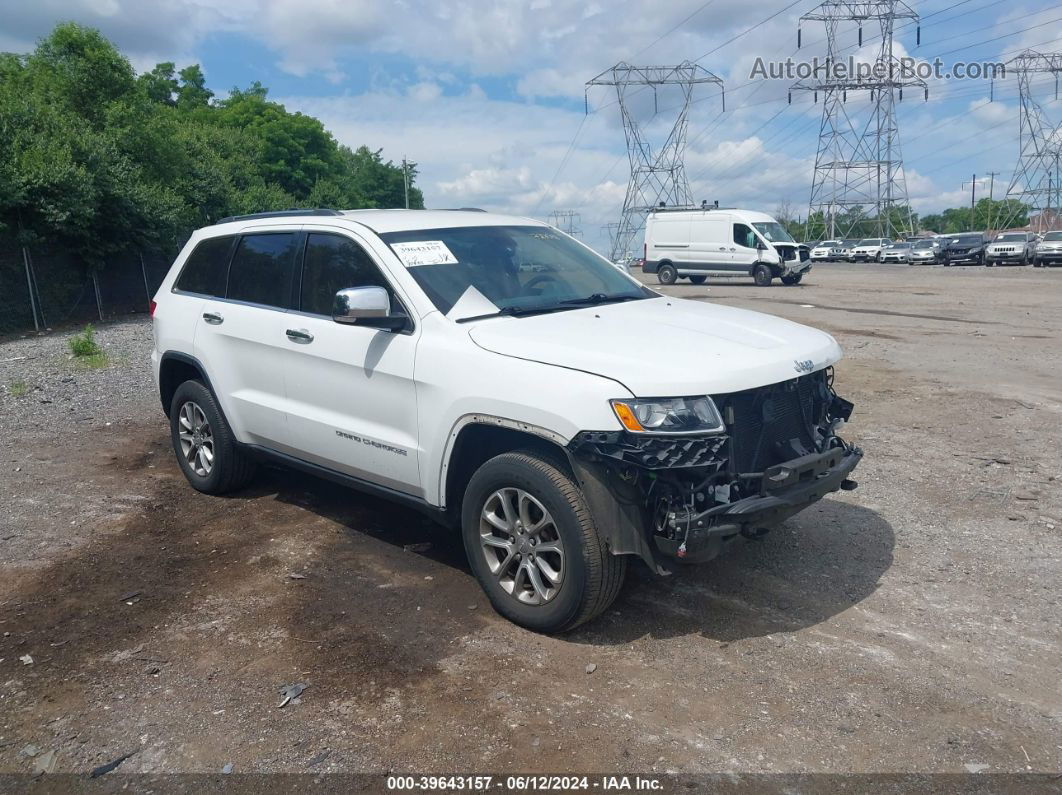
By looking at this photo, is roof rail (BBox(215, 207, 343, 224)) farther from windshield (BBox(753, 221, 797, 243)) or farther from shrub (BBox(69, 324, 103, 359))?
windshield (BBox(753, 221, 797, 243))

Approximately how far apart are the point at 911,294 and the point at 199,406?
21843 millimetres

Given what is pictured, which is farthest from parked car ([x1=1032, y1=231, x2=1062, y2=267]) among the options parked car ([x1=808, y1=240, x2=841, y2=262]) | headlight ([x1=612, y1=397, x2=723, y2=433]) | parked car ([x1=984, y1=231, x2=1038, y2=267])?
headlight ([x1=612, y1=397, x2=723, y2=433])

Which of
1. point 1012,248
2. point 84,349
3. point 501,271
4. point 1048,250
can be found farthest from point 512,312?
point 1012,248

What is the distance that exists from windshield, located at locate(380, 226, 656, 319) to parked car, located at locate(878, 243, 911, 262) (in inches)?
2040

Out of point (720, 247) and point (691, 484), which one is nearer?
point (691, 484)

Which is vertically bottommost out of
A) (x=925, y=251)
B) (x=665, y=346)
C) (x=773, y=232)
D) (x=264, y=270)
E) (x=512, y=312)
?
(x=925, y=251)

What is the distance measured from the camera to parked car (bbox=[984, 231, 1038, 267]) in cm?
3978

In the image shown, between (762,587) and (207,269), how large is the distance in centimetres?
427

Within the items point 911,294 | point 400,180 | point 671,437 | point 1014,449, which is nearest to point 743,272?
A: point 911,294

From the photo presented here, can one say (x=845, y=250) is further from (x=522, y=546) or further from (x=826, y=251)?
(x=522, y=546)

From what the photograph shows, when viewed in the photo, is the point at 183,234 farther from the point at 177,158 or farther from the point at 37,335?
the point at 37,335

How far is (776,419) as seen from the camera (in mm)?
4141

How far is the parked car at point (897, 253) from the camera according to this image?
52609 millimetres

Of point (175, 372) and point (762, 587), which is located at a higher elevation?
point (175, 372)
